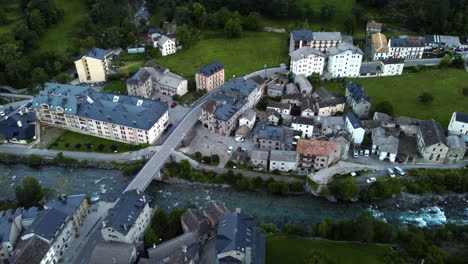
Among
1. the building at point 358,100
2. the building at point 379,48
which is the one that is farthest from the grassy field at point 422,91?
the building at point 379,48

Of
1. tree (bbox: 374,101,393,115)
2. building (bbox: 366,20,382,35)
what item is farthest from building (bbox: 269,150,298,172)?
building (bbox: 366,20,382,35)

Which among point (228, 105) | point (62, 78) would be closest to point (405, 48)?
point (228, 105)

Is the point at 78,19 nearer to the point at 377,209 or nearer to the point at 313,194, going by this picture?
the point at 313,194

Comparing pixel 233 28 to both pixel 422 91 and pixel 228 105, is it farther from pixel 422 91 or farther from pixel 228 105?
→ pixel 422 91

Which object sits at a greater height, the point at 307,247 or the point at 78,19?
the point at 78,19

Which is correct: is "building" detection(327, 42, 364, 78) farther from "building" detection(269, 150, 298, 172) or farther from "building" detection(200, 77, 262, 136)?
"building" detection(269, 150, 298, 172)

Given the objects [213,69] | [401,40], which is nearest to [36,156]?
[213,69]

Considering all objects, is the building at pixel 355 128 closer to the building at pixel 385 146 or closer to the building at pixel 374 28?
the building at pixel 385 146
